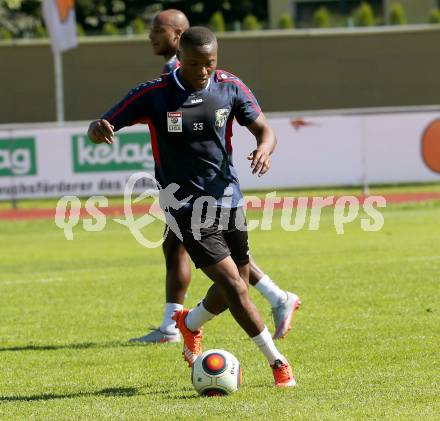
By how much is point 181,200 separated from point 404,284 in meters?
5.02

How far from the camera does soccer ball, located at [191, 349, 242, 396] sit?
6.71 metres

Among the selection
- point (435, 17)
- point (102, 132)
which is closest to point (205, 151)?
point (102, 132)

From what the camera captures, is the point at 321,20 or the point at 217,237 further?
the point at 321,20

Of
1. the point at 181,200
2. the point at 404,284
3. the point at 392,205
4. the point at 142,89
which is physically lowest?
the point at 392,205

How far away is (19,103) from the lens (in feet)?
126

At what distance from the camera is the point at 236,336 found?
8977 mm

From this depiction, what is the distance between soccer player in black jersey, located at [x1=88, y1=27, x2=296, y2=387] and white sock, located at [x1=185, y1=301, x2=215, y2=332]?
549mm

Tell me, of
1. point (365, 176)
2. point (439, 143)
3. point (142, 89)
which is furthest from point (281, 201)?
point (142, 89)

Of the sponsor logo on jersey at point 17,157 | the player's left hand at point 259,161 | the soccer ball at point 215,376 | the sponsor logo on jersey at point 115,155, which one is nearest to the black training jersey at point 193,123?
the player's left hand at point 259,161

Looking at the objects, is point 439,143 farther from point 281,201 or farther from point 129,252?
point 129,252

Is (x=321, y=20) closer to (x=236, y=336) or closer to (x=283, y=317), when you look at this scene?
(x=236, y=336)

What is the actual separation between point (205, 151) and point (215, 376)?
4.51 ft

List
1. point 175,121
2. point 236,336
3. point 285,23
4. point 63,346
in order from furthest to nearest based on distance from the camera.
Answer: point 285,23, point 236,336, point 63,346, point 175,121

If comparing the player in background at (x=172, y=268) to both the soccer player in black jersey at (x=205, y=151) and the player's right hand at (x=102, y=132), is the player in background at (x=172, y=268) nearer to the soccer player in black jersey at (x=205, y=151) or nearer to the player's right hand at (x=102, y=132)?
the soccer player in black jersey at (x=205, y=151)
